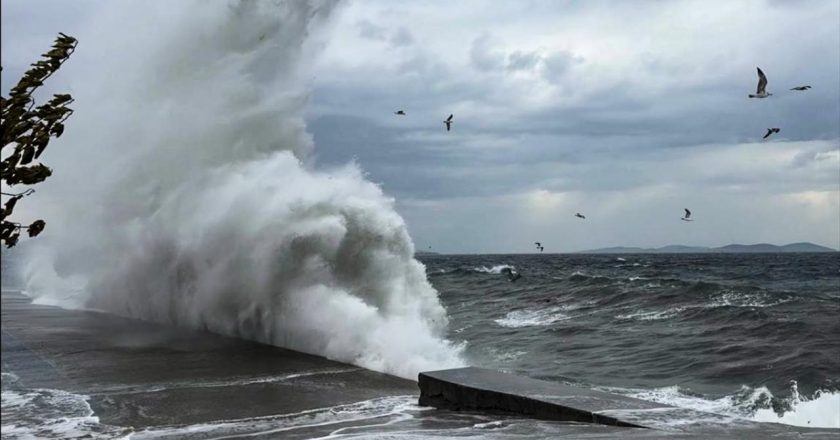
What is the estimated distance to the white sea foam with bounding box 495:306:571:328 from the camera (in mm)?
20812

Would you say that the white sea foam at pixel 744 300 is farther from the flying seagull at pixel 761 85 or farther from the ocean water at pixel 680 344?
the flying seagull at pixel 761 85

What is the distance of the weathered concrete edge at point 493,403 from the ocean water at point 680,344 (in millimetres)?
3374

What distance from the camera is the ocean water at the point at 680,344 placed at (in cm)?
1110

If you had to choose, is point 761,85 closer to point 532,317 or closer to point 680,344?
point 680,344

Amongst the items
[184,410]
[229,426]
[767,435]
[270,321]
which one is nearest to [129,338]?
[270,321]

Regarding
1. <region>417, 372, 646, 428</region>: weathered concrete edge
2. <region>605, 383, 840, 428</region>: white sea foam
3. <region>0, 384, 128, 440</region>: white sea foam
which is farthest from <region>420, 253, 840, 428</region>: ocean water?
<region>0, 384, 128, 440</region>: white sea foam

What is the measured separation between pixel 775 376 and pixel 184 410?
851cm

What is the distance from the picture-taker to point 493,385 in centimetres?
848

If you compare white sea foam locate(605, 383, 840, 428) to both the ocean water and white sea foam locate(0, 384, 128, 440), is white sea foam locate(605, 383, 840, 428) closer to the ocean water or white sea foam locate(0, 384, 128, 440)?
the ocean water

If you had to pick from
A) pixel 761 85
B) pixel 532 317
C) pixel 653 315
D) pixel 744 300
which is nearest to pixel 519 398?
pixel 761 85

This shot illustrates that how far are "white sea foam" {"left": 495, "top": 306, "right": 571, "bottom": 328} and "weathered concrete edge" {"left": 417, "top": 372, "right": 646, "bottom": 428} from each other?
11555mm

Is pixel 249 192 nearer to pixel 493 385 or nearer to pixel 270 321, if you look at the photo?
pixel 270 321

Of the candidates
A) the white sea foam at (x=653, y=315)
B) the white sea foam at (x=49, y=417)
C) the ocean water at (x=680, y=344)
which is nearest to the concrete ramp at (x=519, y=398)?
the ocean water at (x=680, y=344)

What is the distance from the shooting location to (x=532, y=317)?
22.4 metres
